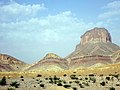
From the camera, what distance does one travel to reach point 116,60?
633 feet

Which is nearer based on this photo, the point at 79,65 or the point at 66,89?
the point at 66,89

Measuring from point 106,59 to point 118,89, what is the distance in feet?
548

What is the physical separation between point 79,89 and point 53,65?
163065 millimetres

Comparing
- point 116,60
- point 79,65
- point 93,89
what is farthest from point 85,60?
point 93,89

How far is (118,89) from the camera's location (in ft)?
109

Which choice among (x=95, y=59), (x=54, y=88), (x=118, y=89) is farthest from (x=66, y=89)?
(x=95, y=59)

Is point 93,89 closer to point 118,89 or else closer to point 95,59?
point 118,89

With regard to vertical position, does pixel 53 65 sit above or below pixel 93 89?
above

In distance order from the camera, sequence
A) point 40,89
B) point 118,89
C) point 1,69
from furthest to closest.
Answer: point 1,69, point 118,89, point 40,89

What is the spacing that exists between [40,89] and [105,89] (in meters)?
→ 7.77

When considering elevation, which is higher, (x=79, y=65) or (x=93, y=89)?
(x=79, y=65)

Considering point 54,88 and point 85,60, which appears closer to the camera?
point 54,88

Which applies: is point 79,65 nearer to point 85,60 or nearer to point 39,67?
point 85,60

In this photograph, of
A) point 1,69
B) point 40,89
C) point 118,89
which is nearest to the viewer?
point 40,89
